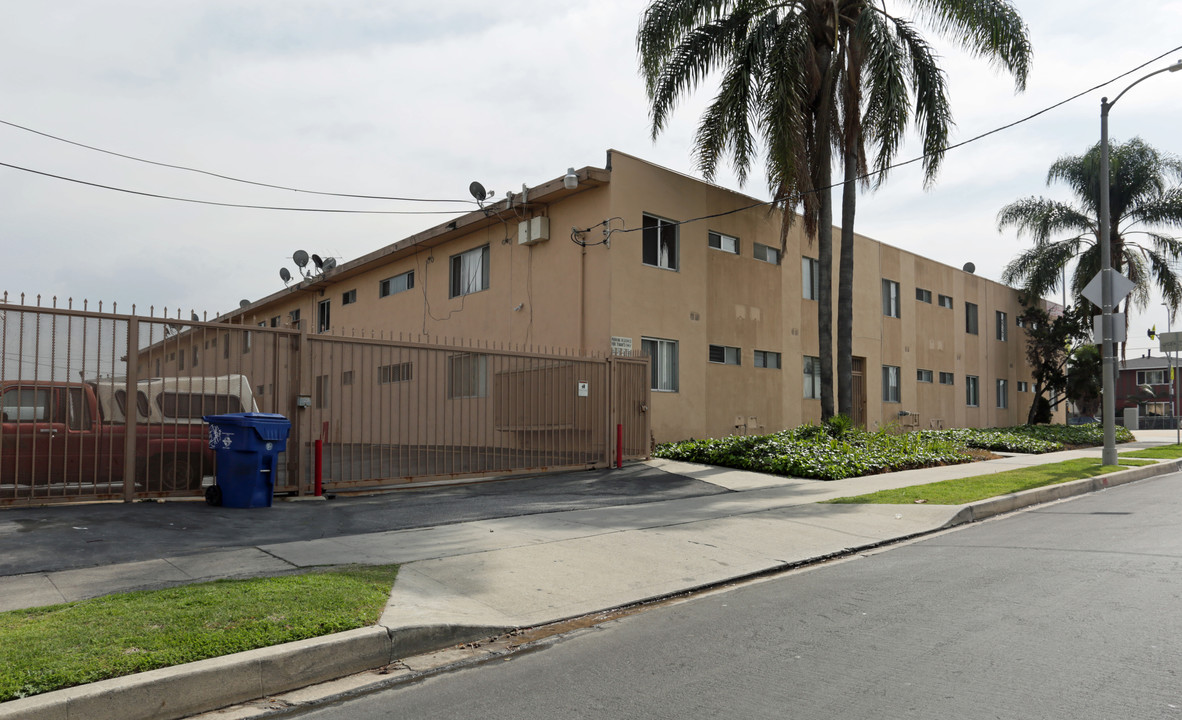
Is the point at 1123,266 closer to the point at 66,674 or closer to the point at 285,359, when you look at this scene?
the point at 285,359

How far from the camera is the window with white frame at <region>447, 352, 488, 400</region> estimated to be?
546 inches

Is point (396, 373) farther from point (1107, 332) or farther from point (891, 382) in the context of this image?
point (891, 382)

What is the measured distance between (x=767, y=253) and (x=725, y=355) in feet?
11.2

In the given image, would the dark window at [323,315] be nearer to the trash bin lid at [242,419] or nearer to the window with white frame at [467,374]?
the window with white frame at [467,374]

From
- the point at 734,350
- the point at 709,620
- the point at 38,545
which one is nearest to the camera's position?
the point at 709,620

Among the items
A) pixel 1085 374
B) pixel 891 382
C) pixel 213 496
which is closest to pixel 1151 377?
pixel 1085 374

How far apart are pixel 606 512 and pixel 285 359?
16.2 ft

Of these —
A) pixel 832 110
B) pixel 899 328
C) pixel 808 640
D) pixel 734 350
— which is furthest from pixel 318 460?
pixel 899 328

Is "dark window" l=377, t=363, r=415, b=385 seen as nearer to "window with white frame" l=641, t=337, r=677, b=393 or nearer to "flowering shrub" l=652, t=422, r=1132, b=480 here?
"flowering shrub" l=652, t=422, r=1132, b=480

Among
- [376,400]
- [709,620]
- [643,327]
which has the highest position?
[643,327]

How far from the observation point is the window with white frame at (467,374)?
546 inches

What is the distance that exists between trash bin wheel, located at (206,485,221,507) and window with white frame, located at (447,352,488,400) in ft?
13.3

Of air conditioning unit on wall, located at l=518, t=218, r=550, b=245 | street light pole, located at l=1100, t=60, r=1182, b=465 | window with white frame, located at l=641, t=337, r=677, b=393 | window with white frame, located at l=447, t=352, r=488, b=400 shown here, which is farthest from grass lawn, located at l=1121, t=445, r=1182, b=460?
window with white frame, located at l=447, t=352, r=488, b=400

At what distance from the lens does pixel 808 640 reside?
5461mm
